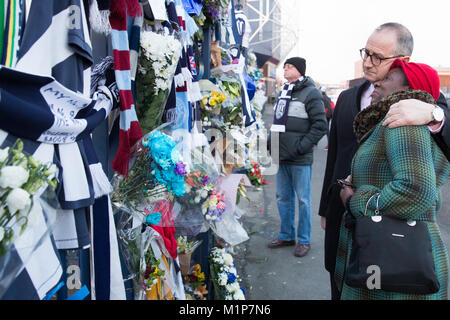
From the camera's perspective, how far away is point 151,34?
5.68ft

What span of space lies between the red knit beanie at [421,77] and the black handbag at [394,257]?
630mm

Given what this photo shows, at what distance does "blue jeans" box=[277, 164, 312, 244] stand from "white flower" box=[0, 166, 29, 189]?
3.78 metres

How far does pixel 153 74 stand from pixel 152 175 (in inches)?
19.0

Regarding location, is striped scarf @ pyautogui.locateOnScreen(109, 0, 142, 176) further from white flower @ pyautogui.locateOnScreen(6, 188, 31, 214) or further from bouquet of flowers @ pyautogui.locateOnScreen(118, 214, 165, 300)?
white flower @ pyautogui.locateOnScreen(6, 188, 31, 214)

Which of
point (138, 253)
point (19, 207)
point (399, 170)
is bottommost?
point (138, 253)

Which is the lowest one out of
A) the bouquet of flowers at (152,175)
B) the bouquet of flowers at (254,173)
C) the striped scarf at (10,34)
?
the bouquet of flowers at (254,173)

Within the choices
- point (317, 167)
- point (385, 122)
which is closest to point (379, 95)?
point (385, 122)

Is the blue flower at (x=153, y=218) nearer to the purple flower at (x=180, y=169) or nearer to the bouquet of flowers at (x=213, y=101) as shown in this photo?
the purple flower at (x=180, y=169)

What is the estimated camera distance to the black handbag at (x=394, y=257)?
1503 millimetres

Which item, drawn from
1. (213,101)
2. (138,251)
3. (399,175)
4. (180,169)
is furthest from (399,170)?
(213,101)

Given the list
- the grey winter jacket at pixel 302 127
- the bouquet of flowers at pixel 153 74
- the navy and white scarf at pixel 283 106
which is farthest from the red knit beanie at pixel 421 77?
the navy and white scarf at pixel 283 106

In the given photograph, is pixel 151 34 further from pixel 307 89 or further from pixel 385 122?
pixel 307 89

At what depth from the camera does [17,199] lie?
0.72 m

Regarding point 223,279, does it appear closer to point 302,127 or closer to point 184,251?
point 184,251
